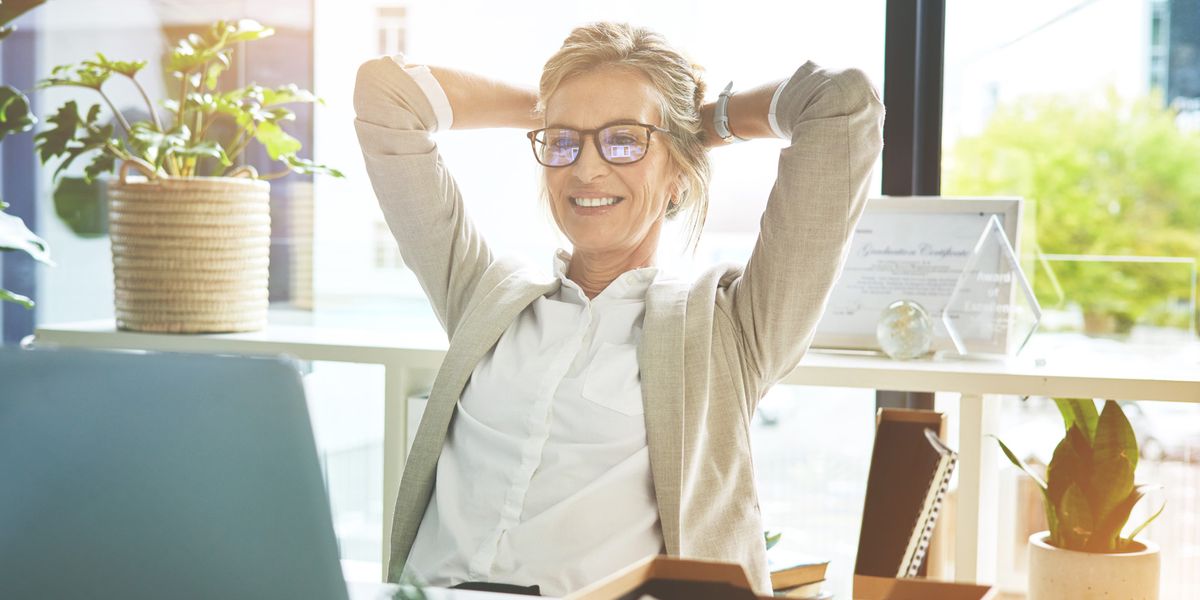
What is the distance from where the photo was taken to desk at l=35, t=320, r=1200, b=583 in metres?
1.53

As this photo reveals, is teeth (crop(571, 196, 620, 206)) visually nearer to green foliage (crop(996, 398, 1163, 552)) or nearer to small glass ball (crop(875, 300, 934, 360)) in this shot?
small glass ball (crop(875, 300, 934, 360))

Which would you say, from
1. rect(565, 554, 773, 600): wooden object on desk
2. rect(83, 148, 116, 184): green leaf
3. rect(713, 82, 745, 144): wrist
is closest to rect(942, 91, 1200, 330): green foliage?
rect(713, 82, 745, 144): wrist

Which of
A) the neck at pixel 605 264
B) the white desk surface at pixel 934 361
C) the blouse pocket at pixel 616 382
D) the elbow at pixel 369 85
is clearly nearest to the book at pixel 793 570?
the white desk surface at pixel 934 361

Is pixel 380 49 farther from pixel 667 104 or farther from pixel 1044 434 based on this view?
pixel 1044 434

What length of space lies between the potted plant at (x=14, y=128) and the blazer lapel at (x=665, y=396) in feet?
3.74

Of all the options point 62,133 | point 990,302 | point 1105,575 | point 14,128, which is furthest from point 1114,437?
point 14,128

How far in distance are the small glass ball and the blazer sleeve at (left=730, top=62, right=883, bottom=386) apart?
27 centimetres

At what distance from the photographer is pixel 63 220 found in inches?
103

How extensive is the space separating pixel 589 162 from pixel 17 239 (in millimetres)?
1050

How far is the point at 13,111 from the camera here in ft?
6.75

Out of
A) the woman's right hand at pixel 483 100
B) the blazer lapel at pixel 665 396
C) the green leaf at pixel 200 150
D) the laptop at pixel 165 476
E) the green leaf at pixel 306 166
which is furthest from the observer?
the green leaf at pixel 306 166

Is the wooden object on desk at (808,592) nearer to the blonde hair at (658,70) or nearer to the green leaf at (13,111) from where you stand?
the blonde hair at (658,70)

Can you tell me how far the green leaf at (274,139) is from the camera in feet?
6.75

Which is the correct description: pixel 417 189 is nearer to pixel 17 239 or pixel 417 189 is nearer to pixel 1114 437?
pixel 17 239
